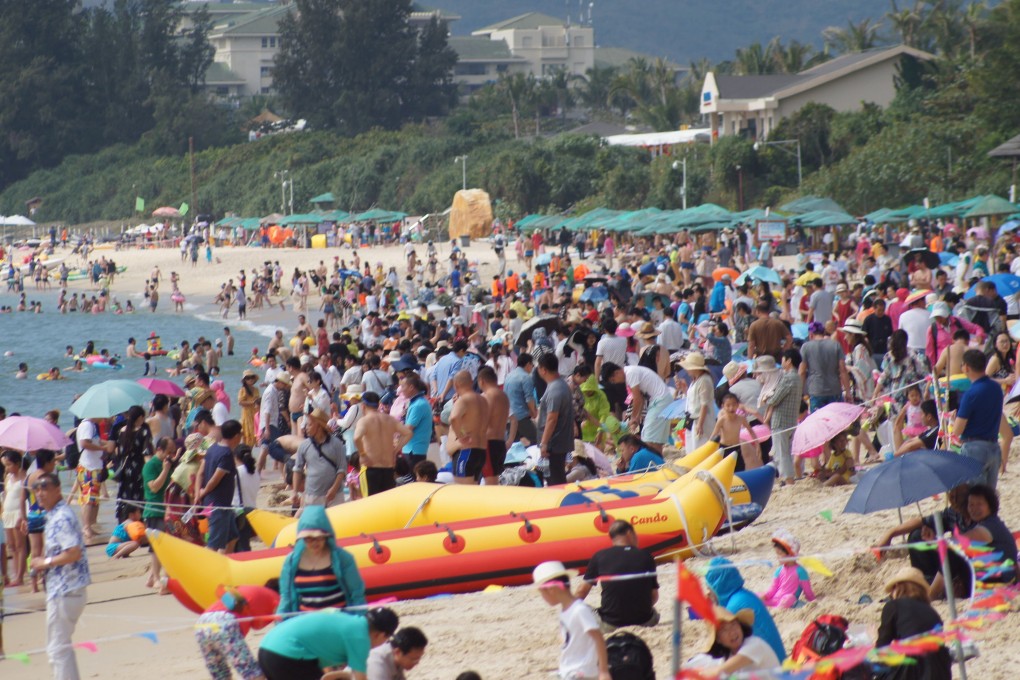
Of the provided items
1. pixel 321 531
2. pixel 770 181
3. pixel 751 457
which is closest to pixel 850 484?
pixel 751 457

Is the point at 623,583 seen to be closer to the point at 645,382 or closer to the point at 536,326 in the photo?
the point at 645,382

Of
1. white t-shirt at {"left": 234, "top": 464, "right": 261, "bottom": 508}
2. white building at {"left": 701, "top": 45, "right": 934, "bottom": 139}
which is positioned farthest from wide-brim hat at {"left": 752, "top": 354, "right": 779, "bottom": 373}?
white building at {"left": 701, "top": 45, "right": 934, "bottom": 139}

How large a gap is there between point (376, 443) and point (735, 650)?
196 inches

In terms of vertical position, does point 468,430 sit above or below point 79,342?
above

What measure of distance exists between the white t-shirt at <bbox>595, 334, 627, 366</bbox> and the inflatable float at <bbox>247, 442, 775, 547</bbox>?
3.99m

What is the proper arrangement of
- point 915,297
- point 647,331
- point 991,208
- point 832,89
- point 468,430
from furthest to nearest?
point 832,89 < point 991,208 < point 647,331 < point 915,297 < point 468,430

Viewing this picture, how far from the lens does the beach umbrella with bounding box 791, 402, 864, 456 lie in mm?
9117

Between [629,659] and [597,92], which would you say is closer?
[629,659]

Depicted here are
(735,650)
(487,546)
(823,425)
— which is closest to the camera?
(735,650)

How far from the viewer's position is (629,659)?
5.56m

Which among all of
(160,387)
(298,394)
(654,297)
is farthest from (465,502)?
(654,297)

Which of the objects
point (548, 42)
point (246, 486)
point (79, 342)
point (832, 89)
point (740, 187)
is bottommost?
point (79, 342)

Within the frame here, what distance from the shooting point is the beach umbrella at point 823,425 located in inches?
359

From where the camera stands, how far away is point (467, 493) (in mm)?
9016
